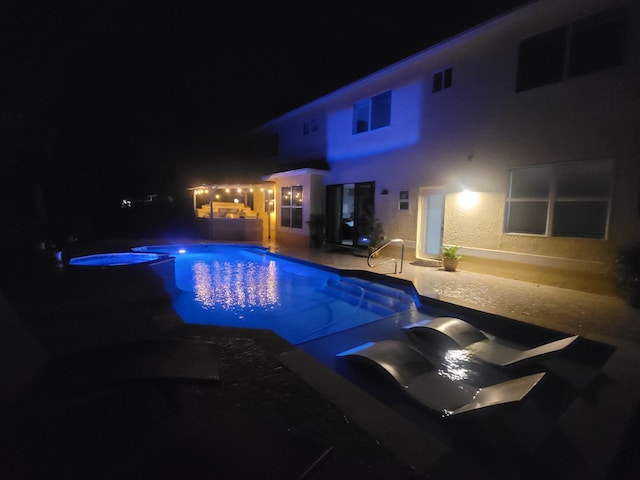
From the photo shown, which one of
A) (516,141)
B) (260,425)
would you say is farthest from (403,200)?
(260,425)

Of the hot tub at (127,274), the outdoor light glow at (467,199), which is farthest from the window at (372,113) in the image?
the hot tub at (127,274)

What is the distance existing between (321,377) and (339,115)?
1084 centimetres

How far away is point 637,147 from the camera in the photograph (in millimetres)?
5359


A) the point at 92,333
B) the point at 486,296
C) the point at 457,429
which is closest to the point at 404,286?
the point at 486,296

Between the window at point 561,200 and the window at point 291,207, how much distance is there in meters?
7.79

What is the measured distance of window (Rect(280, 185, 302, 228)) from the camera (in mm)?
12680

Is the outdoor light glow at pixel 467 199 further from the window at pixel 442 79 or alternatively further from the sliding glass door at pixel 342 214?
the sliding glass door at pixel 342 214

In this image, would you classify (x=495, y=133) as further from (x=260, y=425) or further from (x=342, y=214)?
(x=260, y=425)

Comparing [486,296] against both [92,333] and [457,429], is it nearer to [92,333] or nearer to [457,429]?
[457,429]

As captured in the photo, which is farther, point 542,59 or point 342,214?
point 342,214

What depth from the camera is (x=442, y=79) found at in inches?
325

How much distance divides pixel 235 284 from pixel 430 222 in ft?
19.7

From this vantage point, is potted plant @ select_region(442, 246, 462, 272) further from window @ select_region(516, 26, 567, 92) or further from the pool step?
window @ select_region(516, 26, 567, 92)

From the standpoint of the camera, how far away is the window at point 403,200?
9305 mm
